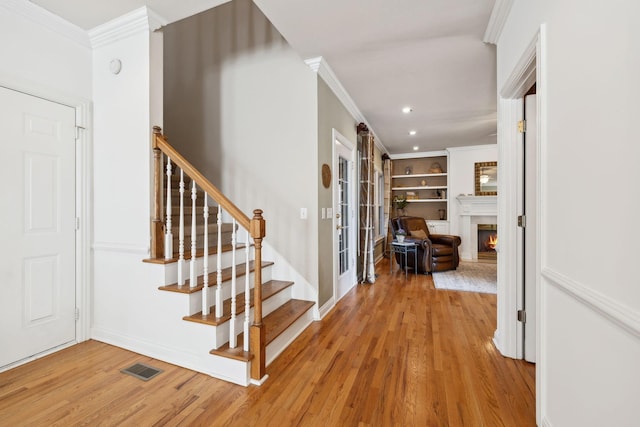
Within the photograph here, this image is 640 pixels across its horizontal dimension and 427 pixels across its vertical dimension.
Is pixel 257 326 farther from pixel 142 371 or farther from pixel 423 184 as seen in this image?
pixel 423 184

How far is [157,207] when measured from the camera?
2.28 m

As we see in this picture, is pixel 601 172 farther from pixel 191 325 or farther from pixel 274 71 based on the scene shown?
pixel 274 71

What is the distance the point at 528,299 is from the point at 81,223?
147 inches

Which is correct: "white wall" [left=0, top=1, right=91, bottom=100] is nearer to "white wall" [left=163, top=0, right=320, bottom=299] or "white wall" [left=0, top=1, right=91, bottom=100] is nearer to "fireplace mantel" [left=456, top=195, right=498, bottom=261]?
"white wall" [left=163, top=0, right=320, bottom=299]

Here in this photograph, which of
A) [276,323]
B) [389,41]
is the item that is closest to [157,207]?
[276,323]

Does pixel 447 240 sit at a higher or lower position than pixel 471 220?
lower

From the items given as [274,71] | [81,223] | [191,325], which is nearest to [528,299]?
[191,325]

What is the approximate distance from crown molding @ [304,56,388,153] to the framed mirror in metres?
3.60

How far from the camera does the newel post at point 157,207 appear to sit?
7.40 ft

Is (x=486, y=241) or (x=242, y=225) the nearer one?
(x=242, y=225)

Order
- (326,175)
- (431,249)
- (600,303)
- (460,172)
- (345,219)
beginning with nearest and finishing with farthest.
Result: (600,303) < (326,175) < (345,219) < (431,249) < (460,172)

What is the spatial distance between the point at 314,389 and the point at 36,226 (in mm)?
2435

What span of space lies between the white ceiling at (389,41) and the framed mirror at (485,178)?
2.51 metres

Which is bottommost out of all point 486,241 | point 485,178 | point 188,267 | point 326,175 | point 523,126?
point 486,241
